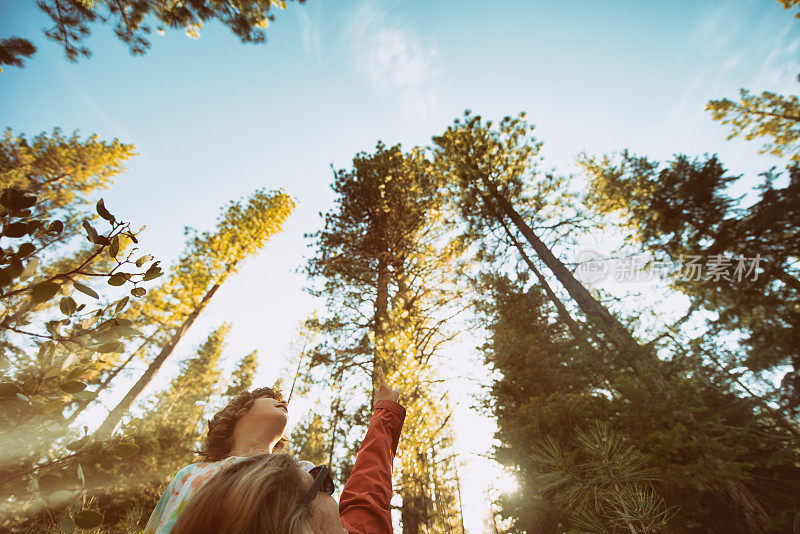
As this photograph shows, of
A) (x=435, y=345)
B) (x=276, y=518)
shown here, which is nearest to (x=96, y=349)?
(x=276, y=518)

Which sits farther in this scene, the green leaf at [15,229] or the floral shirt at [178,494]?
the floral shirt at [178,494]

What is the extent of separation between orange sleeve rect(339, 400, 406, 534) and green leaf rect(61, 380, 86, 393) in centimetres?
115

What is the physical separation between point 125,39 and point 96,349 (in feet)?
14.6

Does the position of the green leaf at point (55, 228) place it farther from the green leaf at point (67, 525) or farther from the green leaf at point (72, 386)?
the green leaf at point (67, 525)

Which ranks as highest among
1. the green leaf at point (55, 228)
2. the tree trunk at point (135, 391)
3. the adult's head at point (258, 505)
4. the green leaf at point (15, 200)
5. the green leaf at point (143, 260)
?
the tree trunk at point (135, 391)

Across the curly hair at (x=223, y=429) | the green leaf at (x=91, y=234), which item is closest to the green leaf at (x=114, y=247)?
the green leaf at (x=91, y=234)

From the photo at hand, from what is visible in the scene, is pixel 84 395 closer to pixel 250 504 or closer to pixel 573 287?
pixel 250 504

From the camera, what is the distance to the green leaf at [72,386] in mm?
1134

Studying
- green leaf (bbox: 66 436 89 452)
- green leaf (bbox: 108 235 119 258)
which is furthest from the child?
green leaf (bbox: 108 235 119 258)

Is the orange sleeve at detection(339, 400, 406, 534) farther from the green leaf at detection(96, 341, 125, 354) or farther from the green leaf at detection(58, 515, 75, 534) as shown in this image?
the green leaf at detection(96, 341, 125, 354)

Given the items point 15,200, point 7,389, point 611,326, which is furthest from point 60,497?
point 611,326

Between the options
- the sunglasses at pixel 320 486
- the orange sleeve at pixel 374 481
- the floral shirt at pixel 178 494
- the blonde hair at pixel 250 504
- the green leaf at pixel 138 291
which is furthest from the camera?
the floral shirt at pixel 178 494

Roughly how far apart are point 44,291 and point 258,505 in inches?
43.6

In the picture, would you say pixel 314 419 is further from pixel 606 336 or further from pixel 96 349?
pixel 96 349
